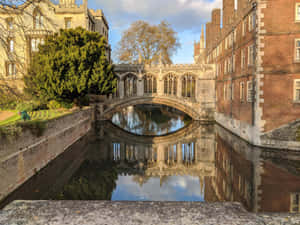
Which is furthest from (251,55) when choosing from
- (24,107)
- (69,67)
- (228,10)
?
(24,107)

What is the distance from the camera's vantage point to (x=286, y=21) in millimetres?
14055

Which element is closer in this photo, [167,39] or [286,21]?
[286,21]

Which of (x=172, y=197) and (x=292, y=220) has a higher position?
(x=292, y=220)

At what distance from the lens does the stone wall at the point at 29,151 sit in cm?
797

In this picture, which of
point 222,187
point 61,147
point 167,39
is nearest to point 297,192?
point 222,187

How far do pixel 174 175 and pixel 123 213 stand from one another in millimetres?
7914

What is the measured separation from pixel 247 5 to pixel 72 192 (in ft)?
55.5

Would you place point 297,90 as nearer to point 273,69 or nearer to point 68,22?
point 273,69

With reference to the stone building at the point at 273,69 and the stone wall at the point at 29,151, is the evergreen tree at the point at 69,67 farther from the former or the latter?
the stone building at the point at 273,69

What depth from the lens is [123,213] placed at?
3.78 metres

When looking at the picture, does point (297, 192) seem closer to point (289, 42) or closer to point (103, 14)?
point (289, 42)

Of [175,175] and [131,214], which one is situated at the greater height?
[131,214]

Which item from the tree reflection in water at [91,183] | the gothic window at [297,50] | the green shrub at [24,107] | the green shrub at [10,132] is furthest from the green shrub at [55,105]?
the gothic window at [297,50]

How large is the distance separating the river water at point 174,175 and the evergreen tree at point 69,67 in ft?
15.1
